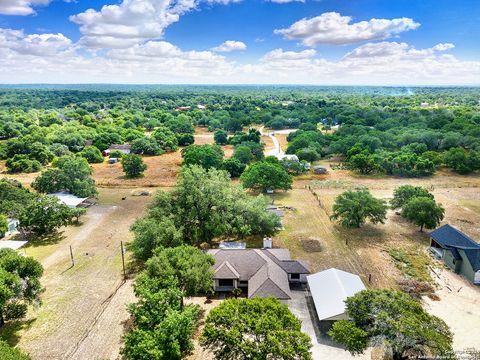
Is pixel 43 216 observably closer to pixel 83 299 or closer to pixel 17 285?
pixel 83 299

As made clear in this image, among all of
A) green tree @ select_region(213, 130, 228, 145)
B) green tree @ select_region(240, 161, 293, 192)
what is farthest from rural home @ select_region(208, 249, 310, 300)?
green tree @ select_region(213, 130, 228, 145)

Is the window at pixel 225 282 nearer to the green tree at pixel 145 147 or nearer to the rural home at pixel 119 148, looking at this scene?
the green tree at pixel 145 147

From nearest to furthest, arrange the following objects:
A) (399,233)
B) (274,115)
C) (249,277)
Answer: (249,277)
(399,233)
(274,115)

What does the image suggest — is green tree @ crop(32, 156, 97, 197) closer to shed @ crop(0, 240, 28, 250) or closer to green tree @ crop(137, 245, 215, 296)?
shed @ crop(0, 240, 28, 250)

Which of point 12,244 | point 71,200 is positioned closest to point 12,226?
point 12,244

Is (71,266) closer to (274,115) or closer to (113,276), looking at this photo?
(113,276)

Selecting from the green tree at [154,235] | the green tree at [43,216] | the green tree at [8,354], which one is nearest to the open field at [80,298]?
the green tree at [43,216]

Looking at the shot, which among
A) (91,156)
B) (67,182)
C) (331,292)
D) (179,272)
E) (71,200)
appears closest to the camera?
(179,272)

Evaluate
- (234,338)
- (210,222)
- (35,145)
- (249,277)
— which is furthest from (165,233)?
(35,145)
